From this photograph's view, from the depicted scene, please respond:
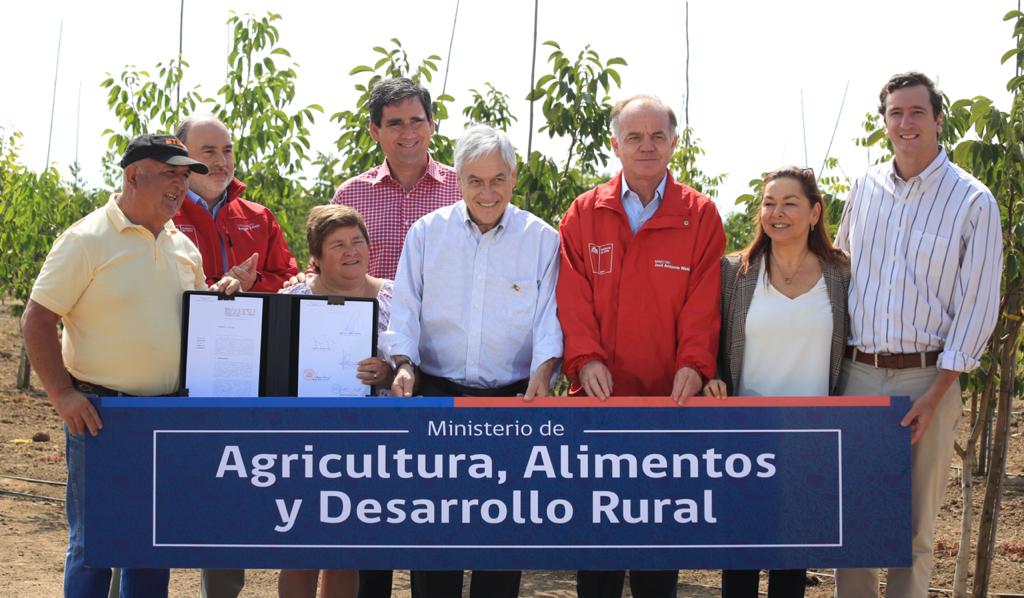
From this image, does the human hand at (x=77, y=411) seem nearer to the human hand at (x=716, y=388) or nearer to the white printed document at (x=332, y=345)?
the white printed document at (x=332, y=345)

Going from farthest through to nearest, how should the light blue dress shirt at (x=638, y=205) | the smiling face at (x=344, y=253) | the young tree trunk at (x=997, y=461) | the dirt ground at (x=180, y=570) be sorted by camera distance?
the dirt ground at (x=180, y=570), the young tree trunk at (x=997, y=461), the smiling face at (x=344, y=253), the light blue dress shirt at (x=638, y=205)

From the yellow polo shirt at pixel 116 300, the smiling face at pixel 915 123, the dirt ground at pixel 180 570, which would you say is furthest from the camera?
the dirt ground at pixel 180 570

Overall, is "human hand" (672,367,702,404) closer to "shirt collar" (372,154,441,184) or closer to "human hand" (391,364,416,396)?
"human hand" (391,364,416,396)

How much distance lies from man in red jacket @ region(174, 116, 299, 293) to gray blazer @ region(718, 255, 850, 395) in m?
2.11

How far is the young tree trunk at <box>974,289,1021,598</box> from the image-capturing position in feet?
19.6

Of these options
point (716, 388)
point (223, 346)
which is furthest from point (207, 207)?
point (716, 388)

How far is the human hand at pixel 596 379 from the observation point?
4336 mm

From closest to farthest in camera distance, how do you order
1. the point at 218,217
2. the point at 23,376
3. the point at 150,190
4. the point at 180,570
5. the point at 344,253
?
1. the point at 150,190
2. the point at 344,253
3. the point at 218,217
4. the point at 180,570
5. the point at 23,376

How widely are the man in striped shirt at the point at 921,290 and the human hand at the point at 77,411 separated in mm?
2992

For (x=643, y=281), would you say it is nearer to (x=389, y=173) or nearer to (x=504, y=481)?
(x=504, y=481)

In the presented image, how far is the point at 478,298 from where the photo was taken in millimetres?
4496

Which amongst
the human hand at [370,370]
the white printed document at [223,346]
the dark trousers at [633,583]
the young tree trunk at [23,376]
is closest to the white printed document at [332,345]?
the human hand at [370,370]

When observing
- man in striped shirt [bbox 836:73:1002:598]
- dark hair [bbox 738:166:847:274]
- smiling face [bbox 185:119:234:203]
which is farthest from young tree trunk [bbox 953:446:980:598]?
smiling face [bbox 185:119:234:203]

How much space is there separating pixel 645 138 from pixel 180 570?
4831mm
